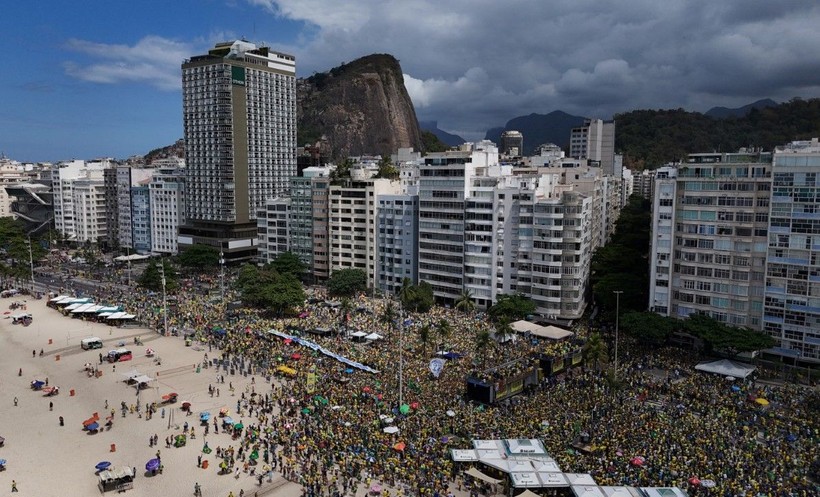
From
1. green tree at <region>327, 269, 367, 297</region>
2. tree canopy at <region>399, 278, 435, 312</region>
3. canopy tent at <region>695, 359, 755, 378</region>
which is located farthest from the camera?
green tree at <region>327, 269, 367, 297</region>

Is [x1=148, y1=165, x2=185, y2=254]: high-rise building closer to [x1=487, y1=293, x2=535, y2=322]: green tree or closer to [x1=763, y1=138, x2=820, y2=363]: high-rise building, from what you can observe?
[x1=487, y1=293, x2=535, y2=322]: green tree

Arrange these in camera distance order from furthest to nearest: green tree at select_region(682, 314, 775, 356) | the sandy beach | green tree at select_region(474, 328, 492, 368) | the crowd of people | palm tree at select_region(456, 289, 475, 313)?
palm tree at select_region(456, 289, 475, 313) → green tree at select_region(682, 314, 775, 356) → green tree at select_region(474, 328, 492, 368) → the sandy beach → the crowd of people

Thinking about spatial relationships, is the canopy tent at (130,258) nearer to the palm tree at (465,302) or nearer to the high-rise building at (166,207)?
the high-rise building at (166,207)

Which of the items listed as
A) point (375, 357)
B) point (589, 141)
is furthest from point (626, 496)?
point (589, 141)

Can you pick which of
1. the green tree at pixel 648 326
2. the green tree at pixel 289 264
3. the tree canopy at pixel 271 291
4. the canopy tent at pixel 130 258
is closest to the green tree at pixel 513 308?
the green tree at pixel 648 326

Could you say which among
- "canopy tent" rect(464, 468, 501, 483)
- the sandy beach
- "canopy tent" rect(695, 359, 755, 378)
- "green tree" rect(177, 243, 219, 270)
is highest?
"green tree" rect(177, 243, 219, 270)

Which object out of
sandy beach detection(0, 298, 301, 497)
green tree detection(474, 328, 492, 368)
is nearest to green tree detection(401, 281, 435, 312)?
green tree detection(474, 328, 492, 368)
